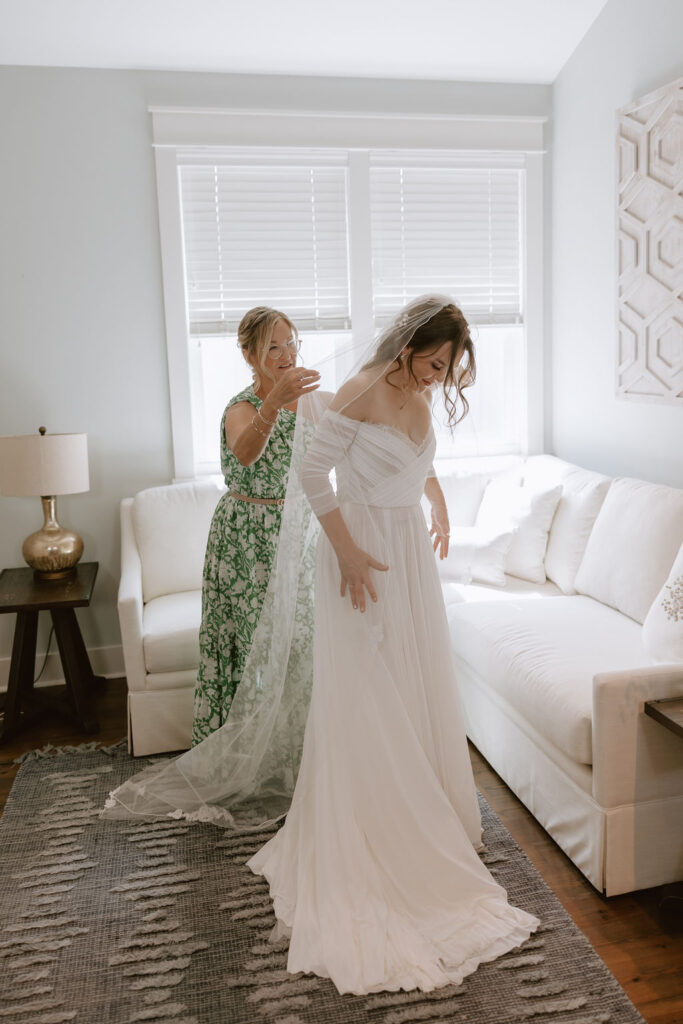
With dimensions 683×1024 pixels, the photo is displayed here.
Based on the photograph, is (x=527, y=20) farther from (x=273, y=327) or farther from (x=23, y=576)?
(x=23, y=576)

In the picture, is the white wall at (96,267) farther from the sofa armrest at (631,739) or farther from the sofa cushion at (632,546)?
the sofa armrest at (631,739)

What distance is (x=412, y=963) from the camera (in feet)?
6.48

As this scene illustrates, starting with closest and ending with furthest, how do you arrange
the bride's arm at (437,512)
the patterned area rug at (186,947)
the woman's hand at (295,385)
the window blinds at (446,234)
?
the patterned area rug at (186,947), the woman's hand at (295,385), the bride's arm at (437,512), the window blinds at (446,234)

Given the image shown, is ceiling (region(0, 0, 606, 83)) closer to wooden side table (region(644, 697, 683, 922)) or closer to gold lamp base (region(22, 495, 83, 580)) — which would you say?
gold lamp base (region(22, 495, 83, 580))

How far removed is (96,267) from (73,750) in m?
2.10

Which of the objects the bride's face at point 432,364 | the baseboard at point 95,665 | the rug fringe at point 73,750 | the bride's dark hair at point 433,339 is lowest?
the rug fringe at point 73,750

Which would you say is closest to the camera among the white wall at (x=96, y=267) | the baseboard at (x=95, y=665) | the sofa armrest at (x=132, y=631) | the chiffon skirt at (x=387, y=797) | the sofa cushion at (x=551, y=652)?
the chiffon skirt at (x=387, y=797)

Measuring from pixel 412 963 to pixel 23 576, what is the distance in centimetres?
246

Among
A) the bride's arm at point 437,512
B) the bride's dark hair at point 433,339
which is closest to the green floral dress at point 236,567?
the bride's arm at point 437,512

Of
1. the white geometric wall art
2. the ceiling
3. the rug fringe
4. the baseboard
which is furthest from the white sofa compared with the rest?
the ceiling

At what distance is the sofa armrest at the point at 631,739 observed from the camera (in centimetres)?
218

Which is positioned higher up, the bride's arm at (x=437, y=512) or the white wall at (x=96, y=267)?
the white wall at (x=96, y=267)

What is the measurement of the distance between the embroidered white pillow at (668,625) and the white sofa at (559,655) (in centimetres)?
6

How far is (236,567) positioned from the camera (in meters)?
2.84
